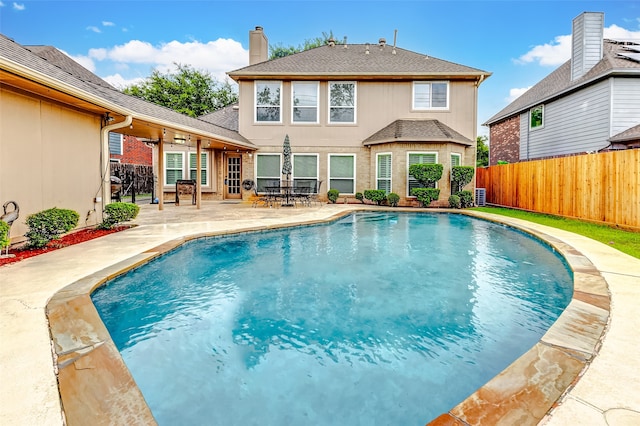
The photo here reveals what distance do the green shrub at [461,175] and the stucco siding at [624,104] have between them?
183 inches

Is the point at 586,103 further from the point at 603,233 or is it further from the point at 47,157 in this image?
the point at 47,157

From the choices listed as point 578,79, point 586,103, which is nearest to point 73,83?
point 586,103

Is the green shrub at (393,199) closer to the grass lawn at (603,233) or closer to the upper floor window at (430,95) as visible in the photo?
the upper floor window at (430,95)

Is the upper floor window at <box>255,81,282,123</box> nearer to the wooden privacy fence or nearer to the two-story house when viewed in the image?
the two-story house

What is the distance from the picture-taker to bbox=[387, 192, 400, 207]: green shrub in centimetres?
1378

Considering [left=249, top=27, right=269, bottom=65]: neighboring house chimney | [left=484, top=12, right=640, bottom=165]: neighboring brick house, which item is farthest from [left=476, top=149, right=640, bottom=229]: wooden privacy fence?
[left=249, top=27, right=269, bottom=65]: neighboring house chimney

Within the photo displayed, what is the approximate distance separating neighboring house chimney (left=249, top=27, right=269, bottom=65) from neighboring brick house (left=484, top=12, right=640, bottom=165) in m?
13.4

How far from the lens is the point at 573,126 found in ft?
44.4

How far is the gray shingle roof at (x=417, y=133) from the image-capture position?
1337 centimetres

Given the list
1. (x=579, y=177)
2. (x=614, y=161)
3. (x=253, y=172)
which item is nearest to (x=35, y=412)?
(x=614, y=161)

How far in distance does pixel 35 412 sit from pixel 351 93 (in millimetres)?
14959

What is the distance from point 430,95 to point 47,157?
44.9 feet

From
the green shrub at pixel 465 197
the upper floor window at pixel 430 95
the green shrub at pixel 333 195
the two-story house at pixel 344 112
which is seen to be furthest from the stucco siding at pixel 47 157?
the green shrub at pixel 465 197

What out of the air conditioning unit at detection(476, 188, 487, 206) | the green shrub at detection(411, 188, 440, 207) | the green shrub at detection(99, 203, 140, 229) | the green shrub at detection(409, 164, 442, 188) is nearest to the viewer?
the green shrub at detection(99, 203, 140, 229)
